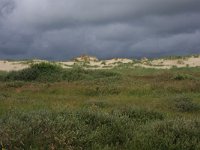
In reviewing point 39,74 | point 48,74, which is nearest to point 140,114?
point 48,74

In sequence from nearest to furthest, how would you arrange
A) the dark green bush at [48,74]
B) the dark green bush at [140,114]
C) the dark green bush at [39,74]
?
the dark green bush at [140,114]
the dark green bush at [48,74]
the dark green bush at [39,74]

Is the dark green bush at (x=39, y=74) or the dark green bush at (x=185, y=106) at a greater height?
the dark green bush at (x=39, y=74)

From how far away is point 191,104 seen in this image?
19.0 m

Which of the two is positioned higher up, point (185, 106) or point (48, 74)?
point (48, 74)

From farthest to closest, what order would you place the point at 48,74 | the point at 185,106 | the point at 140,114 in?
the point at 48,74 < the point at 185,106 < the point at 140,114

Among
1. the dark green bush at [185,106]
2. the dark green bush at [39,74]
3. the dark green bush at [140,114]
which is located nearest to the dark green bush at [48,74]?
the dark green bush at [39,74]

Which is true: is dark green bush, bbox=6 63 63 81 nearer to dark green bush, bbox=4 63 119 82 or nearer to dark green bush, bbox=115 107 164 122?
dark green bush, bbox=4 63 119 82

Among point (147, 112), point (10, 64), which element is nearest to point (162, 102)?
point (147, 112)

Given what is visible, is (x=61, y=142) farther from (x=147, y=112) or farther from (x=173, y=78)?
(x=173, y=78)

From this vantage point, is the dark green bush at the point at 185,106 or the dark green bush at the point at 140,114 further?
the dark green bush at the point at 185,106

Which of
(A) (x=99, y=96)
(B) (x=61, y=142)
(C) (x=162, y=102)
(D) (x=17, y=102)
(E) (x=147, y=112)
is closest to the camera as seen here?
(B) (x=61, y=142)

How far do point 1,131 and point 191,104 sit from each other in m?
10.4

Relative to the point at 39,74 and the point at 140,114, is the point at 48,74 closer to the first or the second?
the point at 39,74

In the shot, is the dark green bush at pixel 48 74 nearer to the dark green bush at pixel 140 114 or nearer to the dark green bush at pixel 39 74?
the dark green bush at pixel 39 74
